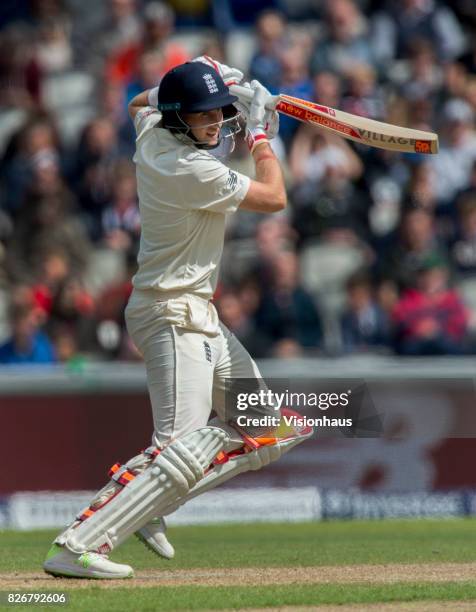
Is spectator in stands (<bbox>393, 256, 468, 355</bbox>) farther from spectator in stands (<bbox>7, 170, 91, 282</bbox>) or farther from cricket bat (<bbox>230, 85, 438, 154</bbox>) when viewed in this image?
cricket bat (<bbox>230, 85, 438, 154</bbox>)

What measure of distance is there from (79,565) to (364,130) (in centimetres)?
245

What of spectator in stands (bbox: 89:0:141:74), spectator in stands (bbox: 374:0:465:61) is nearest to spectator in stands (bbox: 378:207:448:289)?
spectator in stands (bbox: 374:0:465:61)

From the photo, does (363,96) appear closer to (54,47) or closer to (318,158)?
(318,158)

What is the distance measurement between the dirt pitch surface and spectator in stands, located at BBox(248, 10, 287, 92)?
6745mm

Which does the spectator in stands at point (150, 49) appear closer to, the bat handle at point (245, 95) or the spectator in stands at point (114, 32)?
the spectator in stands at point (114, 32)

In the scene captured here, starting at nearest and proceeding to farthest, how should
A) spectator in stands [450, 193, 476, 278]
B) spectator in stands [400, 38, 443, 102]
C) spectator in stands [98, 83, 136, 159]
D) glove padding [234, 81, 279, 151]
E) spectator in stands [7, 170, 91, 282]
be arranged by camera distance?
1. glove padding [234, 81, 279, 151]
2. spectator in stands [450, 193, 476, 278]
3. spectator in stands [7, 170, 91, 282]
4. spectator in stands [400, 38, 443, 102]
5. spectator in stands [98, 83, 136, 159]

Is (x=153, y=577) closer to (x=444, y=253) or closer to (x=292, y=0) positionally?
(x=444, y=253)

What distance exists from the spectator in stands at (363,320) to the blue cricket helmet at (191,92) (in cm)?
496

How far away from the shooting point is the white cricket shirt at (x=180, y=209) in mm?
5365

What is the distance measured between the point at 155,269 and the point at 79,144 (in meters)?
7.04

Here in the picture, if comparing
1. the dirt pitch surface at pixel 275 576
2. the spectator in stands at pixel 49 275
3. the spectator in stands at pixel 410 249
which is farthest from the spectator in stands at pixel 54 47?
the dirt pitch surface at pixel 275 576

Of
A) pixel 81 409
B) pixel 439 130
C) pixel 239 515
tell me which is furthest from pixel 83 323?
pixel 439 130

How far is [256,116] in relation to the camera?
18.5 feet

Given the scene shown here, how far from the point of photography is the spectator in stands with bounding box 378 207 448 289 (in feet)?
34.3
